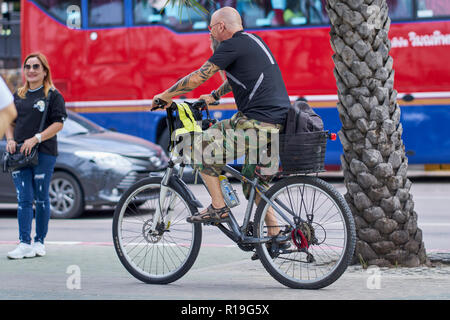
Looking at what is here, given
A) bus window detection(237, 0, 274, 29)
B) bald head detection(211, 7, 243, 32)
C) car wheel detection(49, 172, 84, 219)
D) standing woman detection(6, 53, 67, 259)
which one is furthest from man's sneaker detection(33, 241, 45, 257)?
bus window detection(237, 0, 274, 29)

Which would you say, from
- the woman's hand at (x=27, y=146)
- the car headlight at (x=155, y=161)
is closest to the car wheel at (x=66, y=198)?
the car headlight at (x=155, y=161)

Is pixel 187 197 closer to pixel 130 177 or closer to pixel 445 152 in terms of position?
pixel 130 177

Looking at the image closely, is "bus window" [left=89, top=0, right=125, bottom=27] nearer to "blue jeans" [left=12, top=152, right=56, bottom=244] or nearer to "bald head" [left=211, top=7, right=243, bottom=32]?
"blue jeans" [left=12, top=152, right=56, bottom=244]

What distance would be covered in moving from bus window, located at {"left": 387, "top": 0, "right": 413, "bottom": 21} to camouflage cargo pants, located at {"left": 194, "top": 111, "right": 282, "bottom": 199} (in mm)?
A: 10020

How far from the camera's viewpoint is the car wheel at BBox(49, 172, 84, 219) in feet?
38.0

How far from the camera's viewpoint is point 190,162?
20.5 ft

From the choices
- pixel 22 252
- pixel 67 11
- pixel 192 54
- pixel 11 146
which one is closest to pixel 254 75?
pixel 11 146

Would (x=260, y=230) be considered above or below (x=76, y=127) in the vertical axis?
below

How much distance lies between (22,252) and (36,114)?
123cm

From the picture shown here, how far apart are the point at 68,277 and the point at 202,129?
64.2 inches

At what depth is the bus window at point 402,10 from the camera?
609 inches

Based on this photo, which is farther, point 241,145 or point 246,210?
point 246,210

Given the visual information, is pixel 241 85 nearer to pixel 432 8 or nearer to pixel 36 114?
pixel 36 114

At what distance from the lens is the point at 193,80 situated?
6.08 meters
